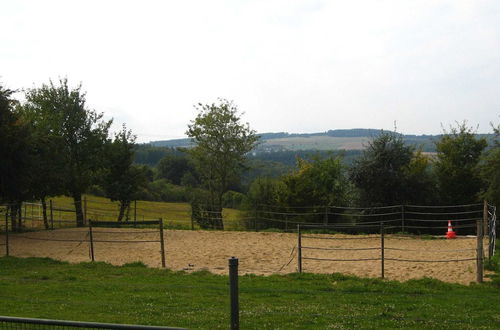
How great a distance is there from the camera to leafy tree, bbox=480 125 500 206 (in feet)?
69.8

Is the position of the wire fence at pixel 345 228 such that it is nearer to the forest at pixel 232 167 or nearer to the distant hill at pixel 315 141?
the forest at pixel 232 167

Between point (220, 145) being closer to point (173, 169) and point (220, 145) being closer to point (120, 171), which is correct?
point (120, 171)

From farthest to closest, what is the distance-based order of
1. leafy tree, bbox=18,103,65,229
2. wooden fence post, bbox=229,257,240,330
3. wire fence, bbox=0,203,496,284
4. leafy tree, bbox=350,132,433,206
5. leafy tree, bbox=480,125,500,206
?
leafy tree, bbox=350,132,433,206 → leafy tree, bbox=18,103,65,229 → leafy tree, bbox=480,125,500,206 → wire fence, bbox=0,203,496,284 → wooden fence post, bbox=229,257,240,330

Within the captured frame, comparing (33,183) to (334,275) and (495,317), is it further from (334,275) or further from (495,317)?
(495,317)

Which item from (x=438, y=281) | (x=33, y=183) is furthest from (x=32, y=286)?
(x=33, y=183)

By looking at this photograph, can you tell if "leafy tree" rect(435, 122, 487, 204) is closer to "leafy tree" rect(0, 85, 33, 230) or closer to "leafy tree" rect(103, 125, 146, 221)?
"leafy tree" rect(103, 125, 146, 221)

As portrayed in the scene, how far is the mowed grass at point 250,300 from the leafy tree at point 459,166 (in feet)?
56.6

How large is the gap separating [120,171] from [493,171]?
18.1m

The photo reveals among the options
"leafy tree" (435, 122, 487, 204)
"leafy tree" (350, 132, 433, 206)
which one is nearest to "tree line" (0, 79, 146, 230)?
"leafy tree" (350, 132, 433, 206)

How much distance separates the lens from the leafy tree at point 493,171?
2127cm

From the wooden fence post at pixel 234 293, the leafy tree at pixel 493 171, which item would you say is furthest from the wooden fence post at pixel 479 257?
the leafy tree at pixel 493 171

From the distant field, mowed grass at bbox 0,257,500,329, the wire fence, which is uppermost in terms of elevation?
the distant field

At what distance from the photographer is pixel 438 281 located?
10.9m

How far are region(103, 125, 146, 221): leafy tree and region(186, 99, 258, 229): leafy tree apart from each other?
4.04 metres
